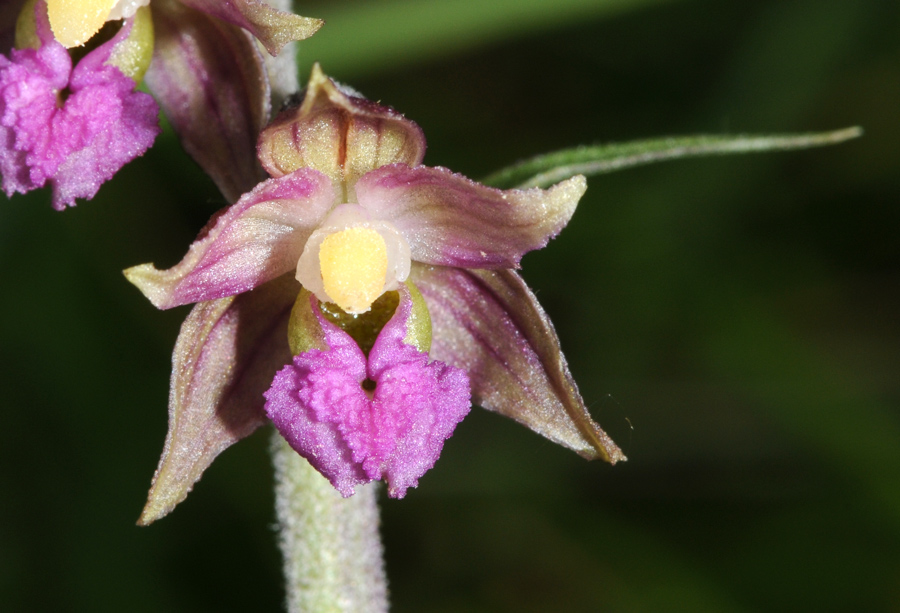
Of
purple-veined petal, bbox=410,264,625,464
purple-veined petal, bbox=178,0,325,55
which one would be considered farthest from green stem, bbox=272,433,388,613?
purple-veined petal, bbox=178,0,325,55

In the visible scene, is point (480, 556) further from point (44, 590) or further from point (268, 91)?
point (268, 91)

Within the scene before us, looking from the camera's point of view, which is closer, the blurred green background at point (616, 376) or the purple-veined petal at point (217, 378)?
the purple-veined petal at point (217, 378)

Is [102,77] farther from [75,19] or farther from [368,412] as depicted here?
[368,412]

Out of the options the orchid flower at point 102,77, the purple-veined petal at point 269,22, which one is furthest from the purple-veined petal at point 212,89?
the purple-veined petal at point 269,22

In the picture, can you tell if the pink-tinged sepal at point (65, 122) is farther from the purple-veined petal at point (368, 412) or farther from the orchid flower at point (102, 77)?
the purple-veined petal at point (368, 412)

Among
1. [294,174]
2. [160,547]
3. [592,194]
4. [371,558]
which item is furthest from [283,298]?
[592,194]
